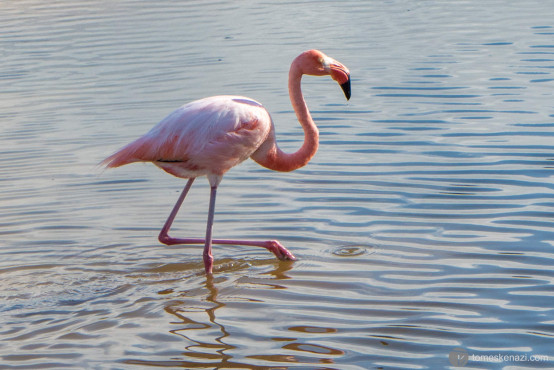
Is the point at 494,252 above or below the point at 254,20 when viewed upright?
below

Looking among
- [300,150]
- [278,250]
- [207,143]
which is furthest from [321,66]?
[278,250]

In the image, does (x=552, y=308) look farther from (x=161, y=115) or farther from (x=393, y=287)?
(x=161, y=115)

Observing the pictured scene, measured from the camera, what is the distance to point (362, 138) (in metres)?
7.64

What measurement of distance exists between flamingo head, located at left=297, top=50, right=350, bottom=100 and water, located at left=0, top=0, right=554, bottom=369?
0.89 m

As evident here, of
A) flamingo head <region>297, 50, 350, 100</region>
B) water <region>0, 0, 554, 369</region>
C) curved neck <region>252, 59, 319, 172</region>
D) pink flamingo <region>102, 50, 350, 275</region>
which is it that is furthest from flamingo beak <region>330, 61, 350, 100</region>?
water <region>0, 0, 554, 369</region>

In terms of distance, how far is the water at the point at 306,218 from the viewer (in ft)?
13.9

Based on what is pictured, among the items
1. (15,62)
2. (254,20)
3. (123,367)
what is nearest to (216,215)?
(123,367)

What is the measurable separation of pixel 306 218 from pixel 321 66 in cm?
100

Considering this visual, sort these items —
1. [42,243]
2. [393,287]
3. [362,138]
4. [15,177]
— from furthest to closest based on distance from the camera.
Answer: [362,138] < [15,177] < [42,243] < [393,287]

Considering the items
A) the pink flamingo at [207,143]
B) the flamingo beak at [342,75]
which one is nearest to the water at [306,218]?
the pink flamingo at [207,143]

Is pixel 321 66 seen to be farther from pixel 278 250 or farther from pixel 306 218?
pixel 278 250

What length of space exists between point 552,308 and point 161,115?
519cm

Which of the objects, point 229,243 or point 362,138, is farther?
point 362,138

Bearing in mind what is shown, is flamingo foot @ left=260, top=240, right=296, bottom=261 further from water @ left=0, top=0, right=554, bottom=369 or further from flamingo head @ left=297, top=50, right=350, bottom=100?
flamingo head @ left=297, top=50, right=350, bottom=100
